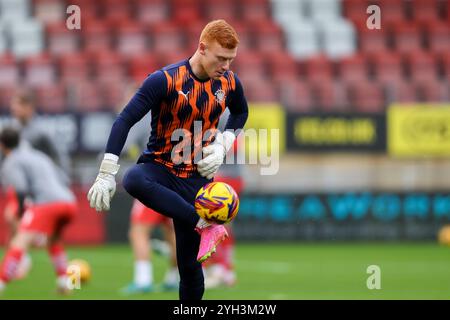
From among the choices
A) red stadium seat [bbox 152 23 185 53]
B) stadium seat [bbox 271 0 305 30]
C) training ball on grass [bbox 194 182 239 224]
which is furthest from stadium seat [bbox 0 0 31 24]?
training ball on grass [bbox 194 182 239 224]

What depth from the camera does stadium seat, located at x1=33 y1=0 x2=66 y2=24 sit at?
2027cm

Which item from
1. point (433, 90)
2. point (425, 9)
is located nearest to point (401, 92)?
point (433, 90)

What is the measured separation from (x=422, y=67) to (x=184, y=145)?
531 inches

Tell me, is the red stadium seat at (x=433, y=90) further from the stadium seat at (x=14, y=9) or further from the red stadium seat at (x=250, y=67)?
the stadium seat at (x=14, y=9)

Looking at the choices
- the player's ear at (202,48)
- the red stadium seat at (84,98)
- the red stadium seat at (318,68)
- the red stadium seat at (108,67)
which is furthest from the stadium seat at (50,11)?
the player's ear at (202,48)

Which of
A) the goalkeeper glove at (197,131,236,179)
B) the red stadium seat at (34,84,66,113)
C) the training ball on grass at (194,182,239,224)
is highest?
the red stadium seat at (34,84,66,113)

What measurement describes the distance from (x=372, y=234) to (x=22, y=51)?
8.19m

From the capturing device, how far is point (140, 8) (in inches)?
800

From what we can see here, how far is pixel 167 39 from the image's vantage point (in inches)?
766

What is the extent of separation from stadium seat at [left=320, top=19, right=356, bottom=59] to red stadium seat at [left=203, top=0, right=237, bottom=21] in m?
2.02

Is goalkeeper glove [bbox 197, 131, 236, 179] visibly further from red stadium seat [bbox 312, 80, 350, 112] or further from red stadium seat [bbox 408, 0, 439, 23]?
red stadium seat [bbox 408, 0, 439, 23]

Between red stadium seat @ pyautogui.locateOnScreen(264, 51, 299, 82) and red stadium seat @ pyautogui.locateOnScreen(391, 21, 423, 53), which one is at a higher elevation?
red stadium seat @ pyautogui.locateOnScreen(391, 21, 423, 53)

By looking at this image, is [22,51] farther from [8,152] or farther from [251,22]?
[8,152]

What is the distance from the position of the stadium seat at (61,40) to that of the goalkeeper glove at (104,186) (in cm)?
1332
